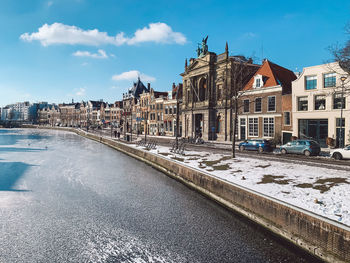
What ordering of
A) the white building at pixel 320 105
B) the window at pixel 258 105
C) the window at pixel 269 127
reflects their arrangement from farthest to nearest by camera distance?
the window at pixel 258 105
the window at pixel 269 127
the white building at pixel 320 105

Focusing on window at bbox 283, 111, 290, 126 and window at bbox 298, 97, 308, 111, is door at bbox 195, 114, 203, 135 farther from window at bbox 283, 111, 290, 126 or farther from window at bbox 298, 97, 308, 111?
window at bbox 298, 97, 308, 111

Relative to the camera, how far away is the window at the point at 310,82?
2951 centimetres

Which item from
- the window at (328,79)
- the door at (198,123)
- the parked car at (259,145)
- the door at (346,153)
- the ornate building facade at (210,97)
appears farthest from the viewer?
the door at (198,123)

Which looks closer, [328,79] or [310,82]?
[328,79]

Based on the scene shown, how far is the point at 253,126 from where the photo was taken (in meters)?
38.5

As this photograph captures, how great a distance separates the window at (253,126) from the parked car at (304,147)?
1419 centimetres

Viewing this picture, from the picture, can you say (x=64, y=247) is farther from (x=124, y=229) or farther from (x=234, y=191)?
(x=234, y=191)

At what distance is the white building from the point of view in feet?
88.7

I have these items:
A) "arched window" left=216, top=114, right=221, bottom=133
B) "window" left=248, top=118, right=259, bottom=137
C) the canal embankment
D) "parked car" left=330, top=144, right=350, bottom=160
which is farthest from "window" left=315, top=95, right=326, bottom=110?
the canal embankment

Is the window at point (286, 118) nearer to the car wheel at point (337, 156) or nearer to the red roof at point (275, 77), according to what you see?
the red roof at point (275, 77)

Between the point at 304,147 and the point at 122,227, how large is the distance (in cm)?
1844

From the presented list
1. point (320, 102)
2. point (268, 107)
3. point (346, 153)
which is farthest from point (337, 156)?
point (268, 107)

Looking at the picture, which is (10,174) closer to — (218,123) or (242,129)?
(242,129)

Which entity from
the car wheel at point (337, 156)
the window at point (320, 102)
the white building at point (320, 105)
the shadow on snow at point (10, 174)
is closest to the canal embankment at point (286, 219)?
the car wheel at point (337, 156)
